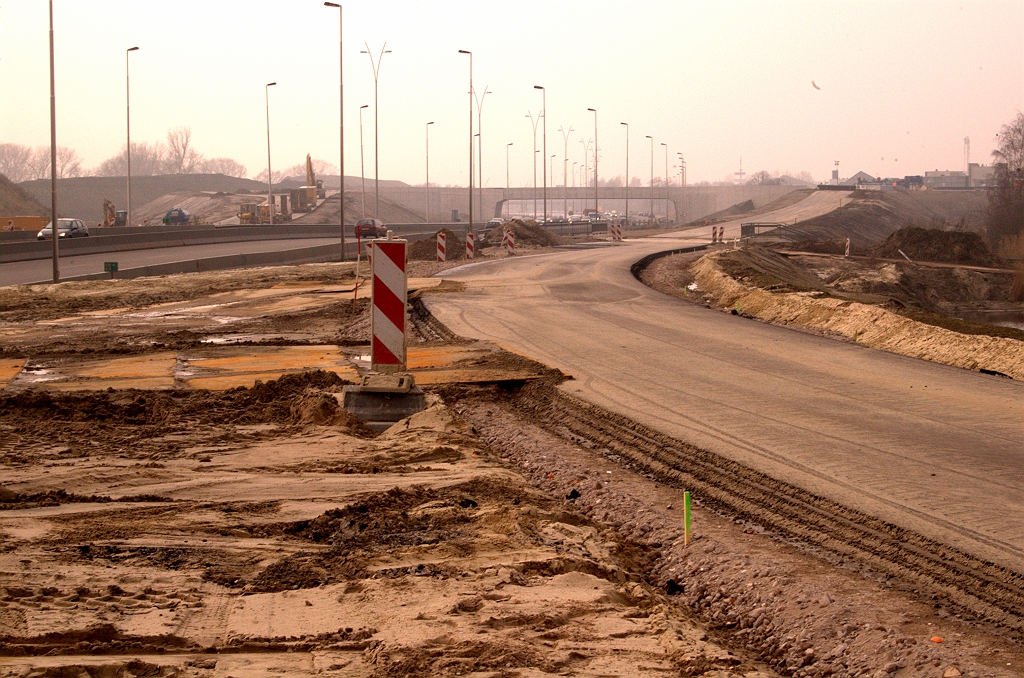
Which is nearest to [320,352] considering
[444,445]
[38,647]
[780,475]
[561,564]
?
[444,445]

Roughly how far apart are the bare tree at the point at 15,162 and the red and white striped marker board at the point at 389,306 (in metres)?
207

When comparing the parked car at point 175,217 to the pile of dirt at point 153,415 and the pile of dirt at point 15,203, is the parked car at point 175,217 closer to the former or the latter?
the pile of dirt at point 15,203

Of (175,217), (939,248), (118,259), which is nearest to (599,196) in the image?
(175,217)

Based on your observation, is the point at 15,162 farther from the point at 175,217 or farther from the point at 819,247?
the point at 819,247

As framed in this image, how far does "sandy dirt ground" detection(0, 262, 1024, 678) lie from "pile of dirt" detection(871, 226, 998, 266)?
4391 cm

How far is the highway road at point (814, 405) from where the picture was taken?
251 inches

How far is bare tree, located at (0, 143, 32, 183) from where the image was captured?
620 ft

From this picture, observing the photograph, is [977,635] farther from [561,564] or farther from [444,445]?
[444,445]

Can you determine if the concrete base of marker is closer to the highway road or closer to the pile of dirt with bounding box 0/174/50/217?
the highway road

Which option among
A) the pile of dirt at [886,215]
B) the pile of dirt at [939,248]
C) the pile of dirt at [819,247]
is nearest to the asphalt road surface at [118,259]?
the pile of dirt at [819,247]

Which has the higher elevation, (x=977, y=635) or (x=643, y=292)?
(x=643, y=292)

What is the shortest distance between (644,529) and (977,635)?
2.13m

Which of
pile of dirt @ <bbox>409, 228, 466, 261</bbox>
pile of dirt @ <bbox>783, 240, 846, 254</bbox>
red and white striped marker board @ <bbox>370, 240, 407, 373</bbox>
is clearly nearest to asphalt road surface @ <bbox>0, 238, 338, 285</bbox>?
pile of dirt @ <bbox>409, 228, 466, 261</bbox>

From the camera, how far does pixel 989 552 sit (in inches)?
209
